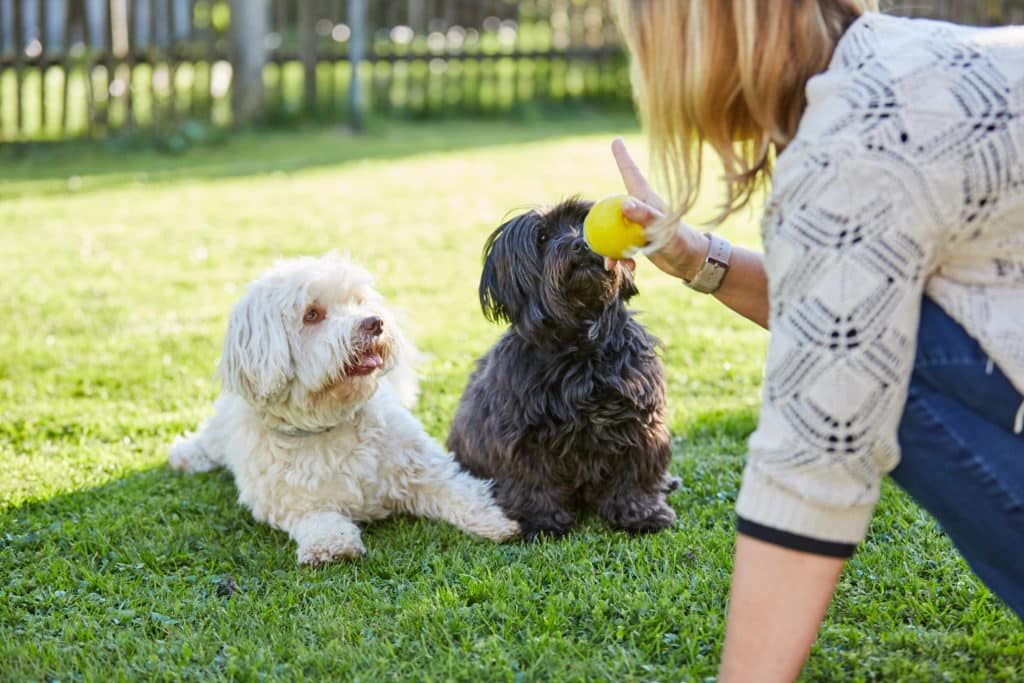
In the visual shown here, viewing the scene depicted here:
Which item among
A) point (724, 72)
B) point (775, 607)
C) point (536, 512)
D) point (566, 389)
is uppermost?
point (724, 72)

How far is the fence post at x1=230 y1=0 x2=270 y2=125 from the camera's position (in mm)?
11367

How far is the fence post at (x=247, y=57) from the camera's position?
1137 centimetres

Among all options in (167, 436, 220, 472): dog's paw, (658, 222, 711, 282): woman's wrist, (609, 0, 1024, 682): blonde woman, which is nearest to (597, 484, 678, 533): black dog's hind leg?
(658, 222, 711, 282): woman's wrist

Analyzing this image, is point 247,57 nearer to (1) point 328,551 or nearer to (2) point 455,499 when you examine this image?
(2) point 455,499

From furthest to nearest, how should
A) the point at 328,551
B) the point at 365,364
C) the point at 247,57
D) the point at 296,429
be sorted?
the point at 247,57 → the point at 296,429 → the point at 365,364 → the point at 328,551

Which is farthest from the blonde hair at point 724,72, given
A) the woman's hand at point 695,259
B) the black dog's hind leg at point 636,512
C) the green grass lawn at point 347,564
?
the black dog's hind leg at point 636,512

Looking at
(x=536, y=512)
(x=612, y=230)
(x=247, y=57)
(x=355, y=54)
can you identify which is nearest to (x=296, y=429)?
(x=536, y=512)

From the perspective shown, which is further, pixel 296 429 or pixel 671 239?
pixel 296 429

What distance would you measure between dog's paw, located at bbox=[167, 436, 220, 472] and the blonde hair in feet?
8.30

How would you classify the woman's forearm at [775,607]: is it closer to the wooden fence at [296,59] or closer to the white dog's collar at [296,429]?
the white dog's collar at [296,429]

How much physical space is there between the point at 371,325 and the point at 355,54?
870cm

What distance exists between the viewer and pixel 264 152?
10844mm

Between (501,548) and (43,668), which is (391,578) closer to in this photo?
(501,548)

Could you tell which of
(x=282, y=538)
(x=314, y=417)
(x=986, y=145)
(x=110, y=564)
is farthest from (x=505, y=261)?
(x=986, y=145)
